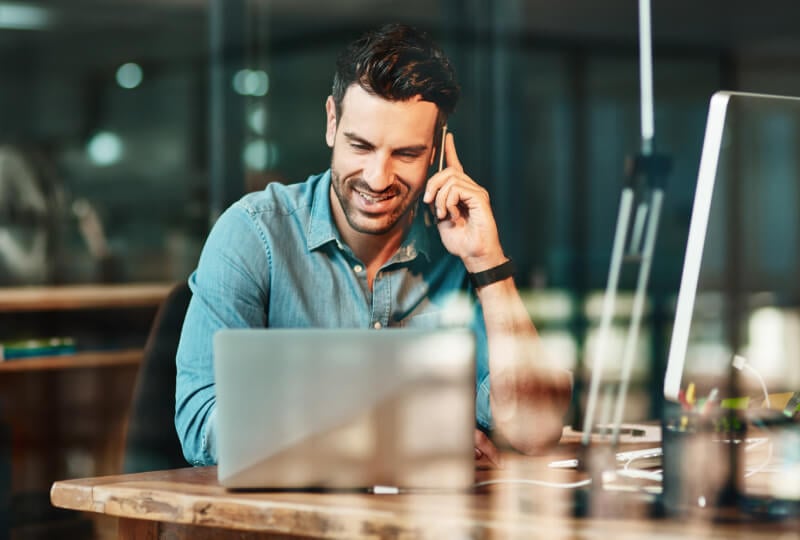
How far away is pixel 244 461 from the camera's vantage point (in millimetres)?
1328

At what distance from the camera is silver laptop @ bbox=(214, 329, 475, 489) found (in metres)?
1.30

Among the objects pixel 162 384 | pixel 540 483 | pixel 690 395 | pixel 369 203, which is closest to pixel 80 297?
pixel 162 384

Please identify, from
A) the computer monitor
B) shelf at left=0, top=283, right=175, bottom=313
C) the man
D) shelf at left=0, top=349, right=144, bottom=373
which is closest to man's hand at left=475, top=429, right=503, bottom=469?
the man

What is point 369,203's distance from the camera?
6.45 ft

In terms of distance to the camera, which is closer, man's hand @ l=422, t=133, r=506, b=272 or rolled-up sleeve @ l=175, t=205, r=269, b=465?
rolled-up sleeve @ l=175, t=205, r=269, b=465

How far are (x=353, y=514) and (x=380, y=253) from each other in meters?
0.78

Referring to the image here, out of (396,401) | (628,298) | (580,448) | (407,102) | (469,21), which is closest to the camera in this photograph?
(396,401)

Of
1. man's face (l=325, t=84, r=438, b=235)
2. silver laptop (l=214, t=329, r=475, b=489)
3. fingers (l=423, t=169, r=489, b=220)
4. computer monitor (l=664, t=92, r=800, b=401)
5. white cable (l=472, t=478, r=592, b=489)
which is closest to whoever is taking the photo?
silver laptop (l=214, t=329, r=475, b=489)

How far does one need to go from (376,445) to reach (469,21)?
358 cm

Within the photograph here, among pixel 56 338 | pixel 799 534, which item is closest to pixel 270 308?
pixel 799 534

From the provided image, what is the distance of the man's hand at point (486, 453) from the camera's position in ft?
5.12

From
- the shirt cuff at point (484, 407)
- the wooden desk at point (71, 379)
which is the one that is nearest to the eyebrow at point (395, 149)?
the shirt cuff at point (484, 407)

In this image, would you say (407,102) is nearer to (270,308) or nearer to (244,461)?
(270,308)

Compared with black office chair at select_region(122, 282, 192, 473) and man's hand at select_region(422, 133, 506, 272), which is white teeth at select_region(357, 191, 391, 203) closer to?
man's hand at select_region(422, 133, 506, 272)
